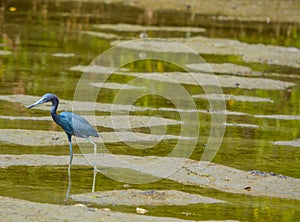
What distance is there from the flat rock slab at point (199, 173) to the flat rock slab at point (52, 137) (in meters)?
0.68

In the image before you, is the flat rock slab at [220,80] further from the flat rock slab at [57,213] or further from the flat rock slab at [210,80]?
the flat rock slab at [57,213]

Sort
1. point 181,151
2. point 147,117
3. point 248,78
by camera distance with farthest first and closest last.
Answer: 1. point 248,78
2. point 147,117
3. point 181,151

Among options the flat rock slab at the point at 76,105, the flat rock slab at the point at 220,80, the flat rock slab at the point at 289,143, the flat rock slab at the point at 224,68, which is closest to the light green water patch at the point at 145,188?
the flat rock slab at the point at 289,143

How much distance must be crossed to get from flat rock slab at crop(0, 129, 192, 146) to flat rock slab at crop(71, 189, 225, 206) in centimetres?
213

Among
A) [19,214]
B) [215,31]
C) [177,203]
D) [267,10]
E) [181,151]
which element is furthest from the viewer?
[267,10]

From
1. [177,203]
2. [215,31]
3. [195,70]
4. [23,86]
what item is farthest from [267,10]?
[177,203]

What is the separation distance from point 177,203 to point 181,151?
2213 millimetres

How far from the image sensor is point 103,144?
33.1ft

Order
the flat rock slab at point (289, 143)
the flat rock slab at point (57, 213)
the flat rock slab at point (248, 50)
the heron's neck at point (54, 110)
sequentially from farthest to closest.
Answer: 1. the flat rock slab at point (248, 50)
2. the flat rock slab at point (289, 143)
3. the heron's neck at point (54, 110)
4. the flat rock slab at point (57, 213)

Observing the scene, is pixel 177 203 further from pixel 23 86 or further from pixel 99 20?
pixel 99 20

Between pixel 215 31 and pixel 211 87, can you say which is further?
pixel 215 31

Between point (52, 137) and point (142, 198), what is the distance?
256 centimetres

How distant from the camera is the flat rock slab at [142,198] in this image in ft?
25.4

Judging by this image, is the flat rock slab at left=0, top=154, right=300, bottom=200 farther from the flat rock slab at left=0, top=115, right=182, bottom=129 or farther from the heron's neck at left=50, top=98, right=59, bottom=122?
the flat rock slab at left=0, top=115, right=182, bottom=129
